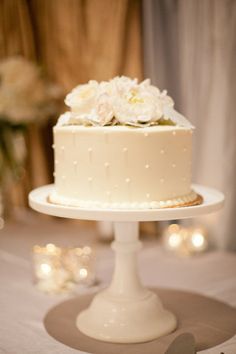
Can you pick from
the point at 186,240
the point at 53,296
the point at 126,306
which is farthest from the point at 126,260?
the point at 186,240

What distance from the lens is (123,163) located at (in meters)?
1.52

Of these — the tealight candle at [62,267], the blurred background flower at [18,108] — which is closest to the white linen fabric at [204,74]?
the blurred background flower at [18,108]

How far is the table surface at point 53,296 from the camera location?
164 centimetres

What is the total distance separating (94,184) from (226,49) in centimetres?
117

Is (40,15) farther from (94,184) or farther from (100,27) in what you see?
(94,184)

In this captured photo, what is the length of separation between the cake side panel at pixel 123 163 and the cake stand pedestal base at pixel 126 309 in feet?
0.58

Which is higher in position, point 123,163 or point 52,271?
point 123,163

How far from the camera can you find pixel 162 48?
2.57 m

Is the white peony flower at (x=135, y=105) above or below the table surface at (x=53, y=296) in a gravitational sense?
above

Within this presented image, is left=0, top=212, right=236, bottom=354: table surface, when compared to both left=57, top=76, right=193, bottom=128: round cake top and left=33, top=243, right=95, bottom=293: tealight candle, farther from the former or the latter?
left=57, top=76, right=193, bottom=128: round cake top

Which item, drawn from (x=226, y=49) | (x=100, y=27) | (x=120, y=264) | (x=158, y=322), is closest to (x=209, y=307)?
(x=158, y=322)

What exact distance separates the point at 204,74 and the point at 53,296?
128 centimetres

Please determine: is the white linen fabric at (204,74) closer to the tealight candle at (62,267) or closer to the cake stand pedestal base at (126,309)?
the tealight candle at (62,267)

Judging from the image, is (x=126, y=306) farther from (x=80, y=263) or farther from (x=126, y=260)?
(x=80, y=263)
